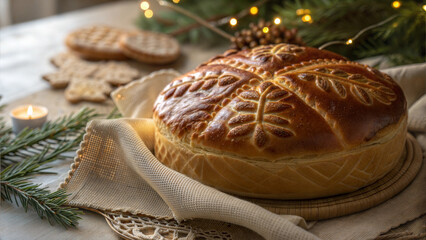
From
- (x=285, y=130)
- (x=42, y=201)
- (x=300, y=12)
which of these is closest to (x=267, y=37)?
(x=300, y=12)

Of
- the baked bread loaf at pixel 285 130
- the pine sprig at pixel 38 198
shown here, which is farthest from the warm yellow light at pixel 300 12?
the pine sprig at pixel 38 198

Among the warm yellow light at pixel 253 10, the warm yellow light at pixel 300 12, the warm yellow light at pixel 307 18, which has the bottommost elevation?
the warm yellow light at pixel 253 10

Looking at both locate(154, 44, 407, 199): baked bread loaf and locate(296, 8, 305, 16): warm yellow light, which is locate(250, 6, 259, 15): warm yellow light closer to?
locate(296, 8, 305, 16): warm yellow light

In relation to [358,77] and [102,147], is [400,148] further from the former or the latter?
[102,147]

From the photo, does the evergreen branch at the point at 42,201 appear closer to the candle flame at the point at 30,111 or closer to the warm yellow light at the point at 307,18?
the candle flame at the point at 30,111

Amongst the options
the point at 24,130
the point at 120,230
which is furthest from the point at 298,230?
the point at 24,130
